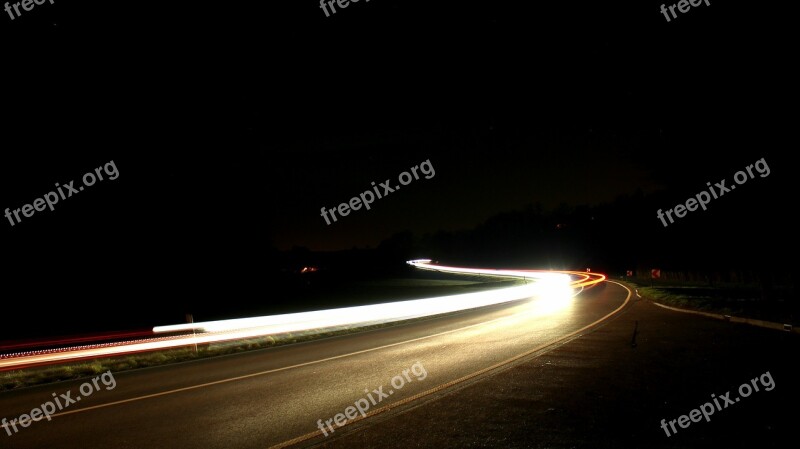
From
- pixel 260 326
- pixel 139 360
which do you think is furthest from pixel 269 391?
pixel 260 326

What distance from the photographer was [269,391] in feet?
29.5

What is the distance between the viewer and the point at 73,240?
132 feet

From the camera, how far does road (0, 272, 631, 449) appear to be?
6.79m

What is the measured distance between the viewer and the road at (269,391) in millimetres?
6789

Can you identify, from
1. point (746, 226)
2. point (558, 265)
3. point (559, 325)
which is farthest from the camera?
point (558, 265)

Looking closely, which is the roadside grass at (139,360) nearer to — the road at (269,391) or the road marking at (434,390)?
the road at (269,391)

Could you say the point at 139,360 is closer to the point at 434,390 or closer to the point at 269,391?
the point at 269,391

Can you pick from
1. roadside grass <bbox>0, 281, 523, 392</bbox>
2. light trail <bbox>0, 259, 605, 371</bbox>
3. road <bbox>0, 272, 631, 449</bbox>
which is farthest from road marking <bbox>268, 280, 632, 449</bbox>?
light trail <bbox>0, 259, 605, 371</bbox>

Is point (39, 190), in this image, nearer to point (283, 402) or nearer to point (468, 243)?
point (283, 402)

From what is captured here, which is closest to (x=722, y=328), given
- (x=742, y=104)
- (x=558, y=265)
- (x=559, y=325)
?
(x=559, y=325)

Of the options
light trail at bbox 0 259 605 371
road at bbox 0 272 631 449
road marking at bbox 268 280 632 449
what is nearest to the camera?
road marking at bbox 268 280 632 449

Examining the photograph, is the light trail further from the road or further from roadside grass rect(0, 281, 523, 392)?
the road

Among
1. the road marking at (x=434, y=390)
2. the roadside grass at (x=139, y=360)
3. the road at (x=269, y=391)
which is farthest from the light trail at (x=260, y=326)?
the road marking at (x=434, y=390)

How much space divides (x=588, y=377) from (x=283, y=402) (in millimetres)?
5381
